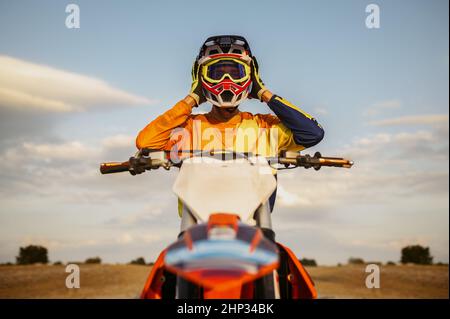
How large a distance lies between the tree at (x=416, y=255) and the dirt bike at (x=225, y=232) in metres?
24.2

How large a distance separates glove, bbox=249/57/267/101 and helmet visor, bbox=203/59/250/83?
0.28m

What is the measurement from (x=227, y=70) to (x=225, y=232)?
9.76 ft

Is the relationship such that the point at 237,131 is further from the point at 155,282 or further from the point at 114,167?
the point at 155,282

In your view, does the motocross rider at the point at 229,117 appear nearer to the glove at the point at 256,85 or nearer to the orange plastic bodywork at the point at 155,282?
the glove at the point at 256,85

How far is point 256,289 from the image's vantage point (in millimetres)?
4027

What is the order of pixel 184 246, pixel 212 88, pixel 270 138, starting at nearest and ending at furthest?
pixel 184 246, pixel 212 88, pixel 270 138

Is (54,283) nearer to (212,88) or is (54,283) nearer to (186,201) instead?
(212,88)

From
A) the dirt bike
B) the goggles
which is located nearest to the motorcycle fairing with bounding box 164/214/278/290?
the dirt bike

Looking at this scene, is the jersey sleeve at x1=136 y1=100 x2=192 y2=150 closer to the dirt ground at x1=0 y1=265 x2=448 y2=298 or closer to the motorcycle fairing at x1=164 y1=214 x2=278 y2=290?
the motorcycle fairing at x1=164 y1=214 x2=278 y2=290

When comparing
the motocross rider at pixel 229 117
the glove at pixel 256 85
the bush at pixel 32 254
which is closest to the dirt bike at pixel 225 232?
the motocross rider at pixel 229 117

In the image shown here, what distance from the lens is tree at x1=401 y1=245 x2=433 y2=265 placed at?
27719 mm

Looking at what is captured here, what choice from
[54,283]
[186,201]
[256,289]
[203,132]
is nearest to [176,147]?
[203,132]

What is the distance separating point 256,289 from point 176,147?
2.67 m

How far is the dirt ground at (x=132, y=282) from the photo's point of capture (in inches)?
620
